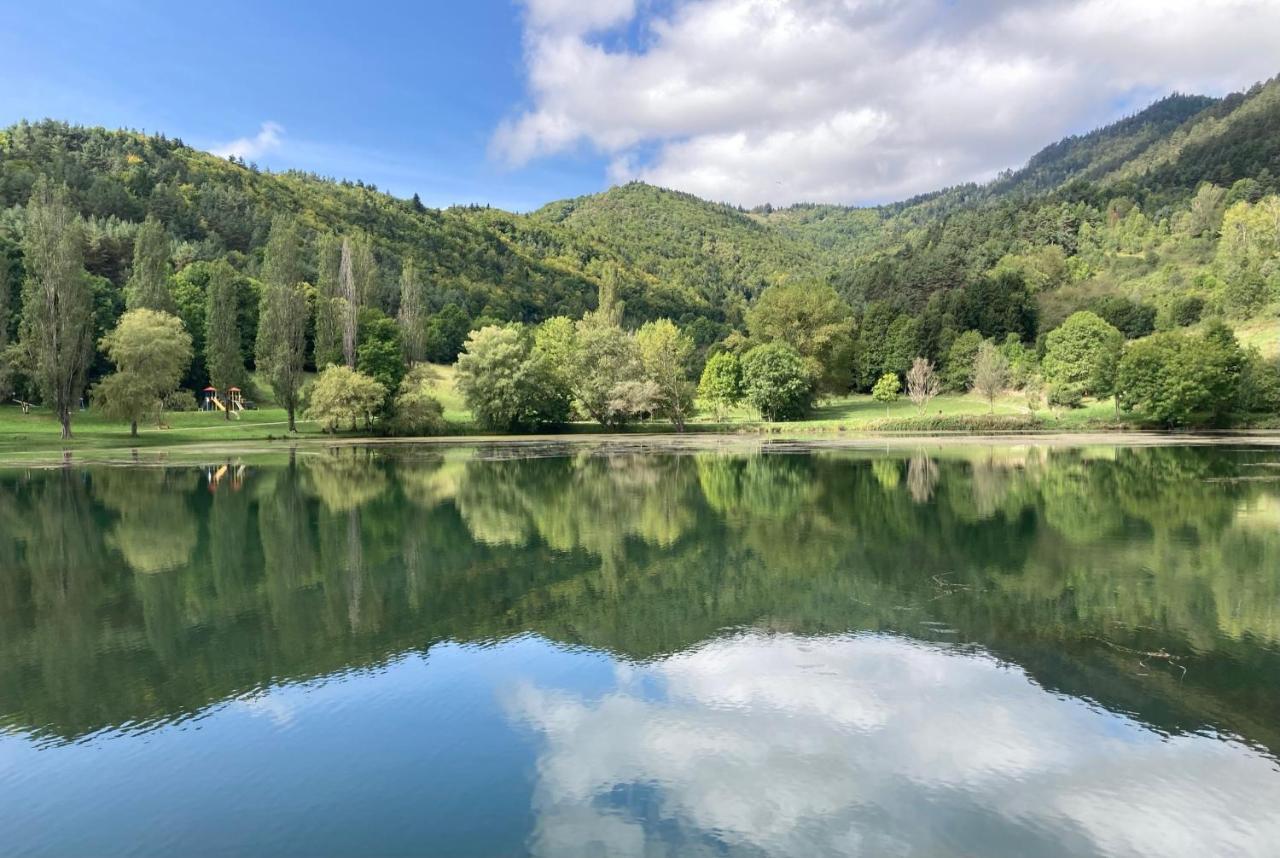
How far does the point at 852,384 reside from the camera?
97.6 meters

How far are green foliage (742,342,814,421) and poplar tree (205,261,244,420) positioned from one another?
51.3m

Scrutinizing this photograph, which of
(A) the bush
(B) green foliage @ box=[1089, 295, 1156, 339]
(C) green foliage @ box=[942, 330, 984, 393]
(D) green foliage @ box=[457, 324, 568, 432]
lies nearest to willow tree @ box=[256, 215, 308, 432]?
(D) green foliage @ box=[457, 324, 568, 432]

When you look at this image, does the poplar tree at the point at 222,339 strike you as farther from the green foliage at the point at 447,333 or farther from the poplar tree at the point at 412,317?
the green foliage at the point at 447,333

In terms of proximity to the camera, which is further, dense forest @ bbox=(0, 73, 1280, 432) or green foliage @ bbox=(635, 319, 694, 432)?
green foliage @ bbox=(635, 319, 694, 432)

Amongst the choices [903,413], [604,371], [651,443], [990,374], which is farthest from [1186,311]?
[651,443]

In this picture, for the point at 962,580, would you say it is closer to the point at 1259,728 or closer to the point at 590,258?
the point at 1259,728

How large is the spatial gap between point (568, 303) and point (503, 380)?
314ft

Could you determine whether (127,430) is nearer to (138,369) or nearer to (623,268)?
(138,369)

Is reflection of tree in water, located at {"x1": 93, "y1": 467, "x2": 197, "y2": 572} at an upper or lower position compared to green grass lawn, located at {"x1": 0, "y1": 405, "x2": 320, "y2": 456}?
lower

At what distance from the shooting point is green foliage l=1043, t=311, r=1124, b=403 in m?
65.4

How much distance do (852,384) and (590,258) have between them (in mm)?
113233

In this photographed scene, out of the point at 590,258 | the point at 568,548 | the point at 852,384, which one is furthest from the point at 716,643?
the point at 590,258

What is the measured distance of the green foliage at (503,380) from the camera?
216 feet

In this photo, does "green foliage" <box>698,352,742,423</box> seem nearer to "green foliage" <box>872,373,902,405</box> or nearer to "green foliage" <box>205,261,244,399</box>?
"green foliage" <box>872,373,902,405</box>
